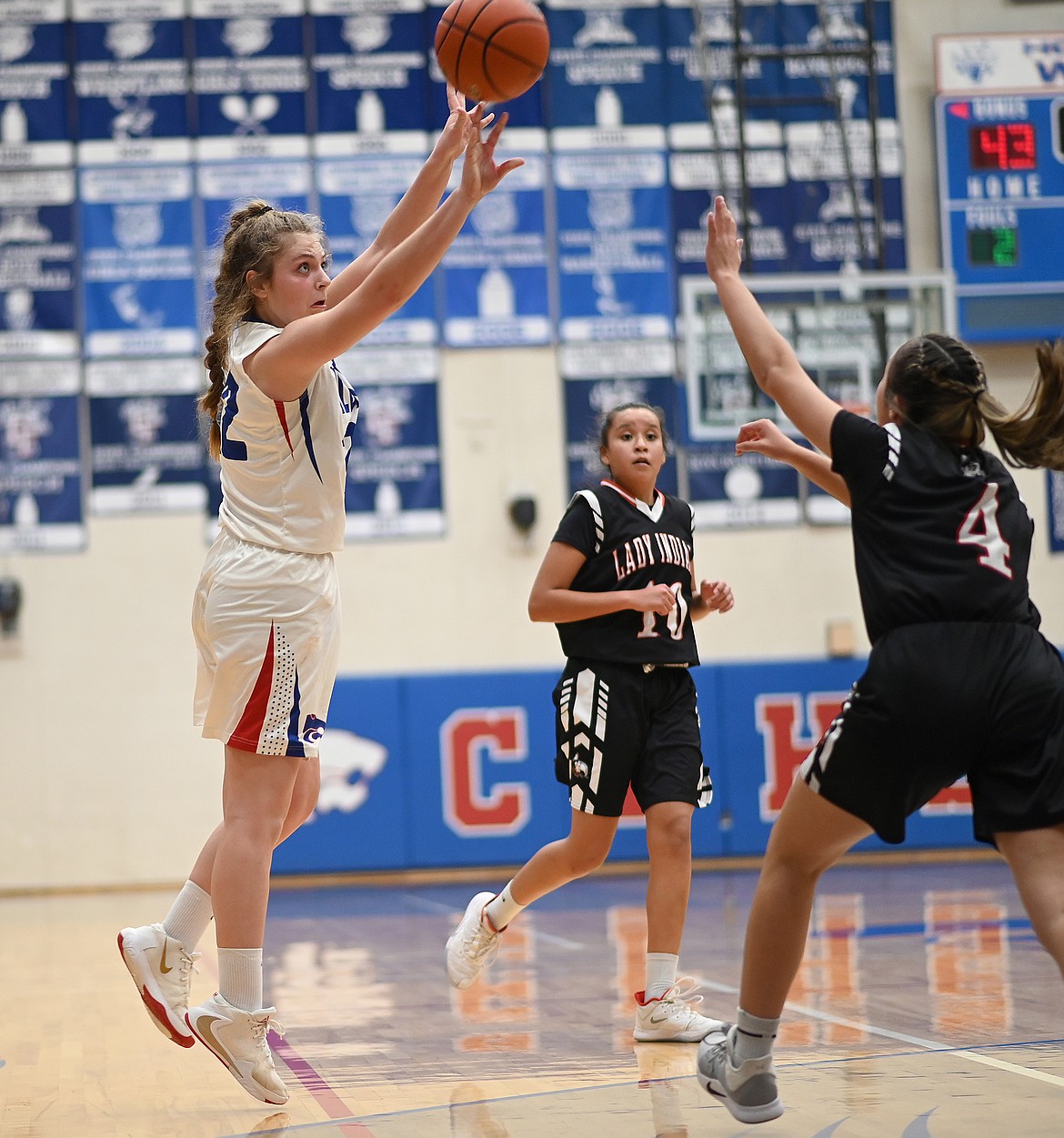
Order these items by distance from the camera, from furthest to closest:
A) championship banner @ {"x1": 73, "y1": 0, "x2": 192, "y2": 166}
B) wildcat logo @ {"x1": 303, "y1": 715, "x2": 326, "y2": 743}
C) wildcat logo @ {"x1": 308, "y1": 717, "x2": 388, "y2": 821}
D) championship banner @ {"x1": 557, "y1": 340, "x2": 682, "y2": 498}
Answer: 1. championship banner @ {"x1": 557, "y1": 340, "x2": 682, "y2": 498}
2. championship banner @ {"x1": 73, "y1": 0, "x2": 192, "y2": 166}
3. wildcat logo @ {"x1": 308, "y1": 717, "x2": 388, "y2": 821}
4. wildcat logo @ {"x1": 303, "y1": 715, "x2": 326, "y2": 743}

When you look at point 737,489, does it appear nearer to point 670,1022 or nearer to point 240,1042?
point 670,1022

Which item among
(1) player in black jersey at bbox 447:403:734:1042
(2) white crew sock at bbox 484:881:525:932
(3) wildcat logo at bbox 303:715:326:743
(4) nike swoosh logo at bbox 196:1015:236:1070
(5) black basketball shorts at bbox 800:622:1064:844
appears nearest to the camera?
(5) black basketball shorts at bbox 800:622:1064:844

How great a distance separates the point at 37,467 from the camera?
10219 millimetres

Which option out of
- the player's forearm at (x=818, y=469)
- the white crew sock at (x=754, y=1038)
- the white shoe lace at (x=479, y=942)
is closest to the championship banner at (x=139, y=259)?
the white shoe lace at (x=479, y=942)

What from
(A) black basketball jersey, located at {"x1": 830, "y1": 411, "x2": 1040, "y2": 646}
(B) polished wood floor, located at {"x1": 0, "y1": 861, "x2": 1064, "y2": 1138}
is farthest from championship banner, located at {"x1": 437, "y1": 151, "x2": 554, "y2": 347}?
(A) black basketball jersey, located at {"x1": 830, "y1": 411, "x2": 1040, "y2": 646}

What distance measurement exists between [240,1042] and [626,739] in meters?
1.53

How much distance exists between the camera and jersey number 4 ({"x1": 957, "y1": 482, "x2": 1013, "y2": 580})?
2781mm

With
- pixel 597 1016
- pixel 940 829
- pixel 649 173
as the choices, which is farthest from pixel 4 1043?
pixel 649 173

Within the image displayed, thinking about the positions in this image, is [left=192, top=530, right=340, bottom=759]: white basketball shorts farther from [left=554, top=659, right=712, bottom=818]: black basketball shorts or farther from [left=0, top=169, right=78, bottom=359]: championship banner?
[left=0, top=169, right=78, bottom=359]: championship banner

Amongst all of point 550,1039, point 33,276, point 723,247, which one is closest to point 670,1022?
point 550,1039

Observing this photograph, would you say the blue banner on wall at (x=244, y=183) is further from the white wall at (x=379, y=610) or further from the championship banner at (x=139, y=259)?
the white wall at (x=379, y=610)

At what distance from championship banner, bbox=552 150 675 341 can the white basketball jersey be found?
716cm

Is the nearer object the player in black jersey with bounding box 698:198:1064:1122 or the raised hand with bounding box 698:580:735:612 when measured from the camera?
the player in black jersey with bounding box 698:198:1064:1122

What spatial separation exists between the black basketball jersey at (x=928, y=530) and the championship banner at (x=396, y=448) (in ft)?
25.2
